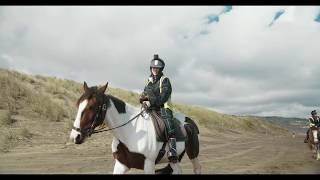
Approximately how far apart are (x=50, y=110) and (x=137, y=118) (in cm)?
2461

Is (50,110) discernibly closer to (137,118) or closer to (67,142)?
(67,142)

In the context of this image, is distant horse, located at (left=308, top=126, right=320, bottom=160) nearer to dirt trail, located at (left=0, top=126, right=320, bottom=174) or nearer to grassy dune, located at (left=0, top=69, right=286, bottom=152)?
dirt trail, located at (left=0, top=126, right=320, bottom=174)

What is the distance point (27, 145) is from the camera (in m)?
23.3

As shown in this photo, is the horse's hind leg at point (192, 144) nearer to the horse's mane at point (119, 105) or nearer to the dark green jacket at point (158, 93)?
the dark green jacket at point (158, 93)

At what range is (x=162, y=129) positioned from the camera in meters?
8.81

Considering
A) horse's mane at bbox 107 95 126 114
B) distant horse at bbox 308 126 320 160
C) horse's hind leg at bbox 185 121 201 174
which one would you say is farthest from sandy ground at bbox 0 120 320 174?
horse's mane at bbox 107 95 126 114

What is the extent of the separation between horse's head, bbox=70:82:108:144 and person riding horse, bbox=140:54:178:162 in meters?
1.06

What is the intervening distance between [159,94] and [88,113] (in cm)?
165

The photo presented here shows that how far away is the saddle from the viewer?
28.7 feet

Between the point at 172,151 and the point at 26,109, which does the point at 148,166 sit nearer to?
the point at 172,151

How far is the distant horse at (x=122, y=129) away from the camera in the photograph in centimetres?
805

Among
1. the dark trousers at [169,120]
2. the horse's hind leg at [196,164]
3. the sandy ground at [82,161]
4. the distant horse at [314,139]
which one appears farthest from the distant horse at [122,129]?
the distant horse at [314,139]

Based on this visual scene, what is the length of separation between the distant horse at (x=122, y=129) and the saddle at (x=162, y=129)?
62mm
